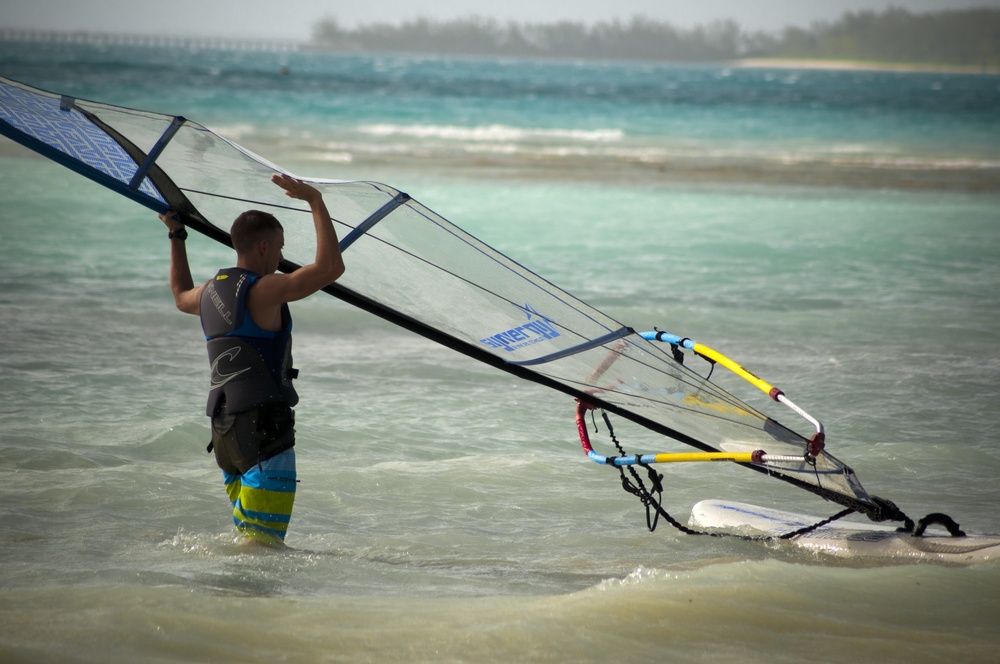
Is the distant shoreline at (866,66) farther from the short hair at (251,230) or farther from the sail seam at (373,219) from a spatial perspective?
the short hair at (251,230)

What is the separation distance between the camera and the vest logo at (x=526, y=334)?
144 inches

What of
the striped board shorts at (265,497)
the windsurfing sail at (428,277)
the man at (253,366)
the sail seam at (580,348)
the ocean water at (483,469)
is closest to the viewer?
the ocean water at (483,469)

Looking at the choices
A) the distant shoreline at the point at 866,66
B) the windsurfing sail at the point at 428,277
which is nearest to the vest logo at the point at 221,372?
the windsurfing sail at the point at 428,277

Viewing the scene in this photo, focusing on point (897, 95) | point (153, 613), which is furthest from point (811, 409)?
point (897, 95)

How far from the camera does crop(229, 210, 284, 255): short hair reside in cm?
322

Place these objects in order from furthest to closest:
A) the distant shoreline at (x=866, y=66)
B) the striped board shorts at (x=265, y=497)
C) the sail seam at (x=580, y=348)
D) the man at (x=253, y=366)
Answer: the distant shoreline at (x=866, y=66) → the sail seam at (x=580, y=348) → the striped board shorts at (x=265, y=497) → the man at (x=253, y=366)

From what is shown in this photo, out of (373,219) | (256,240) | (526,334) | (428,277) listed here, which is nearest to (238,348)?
(256,240)

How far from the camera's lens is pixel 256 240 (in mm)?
3230

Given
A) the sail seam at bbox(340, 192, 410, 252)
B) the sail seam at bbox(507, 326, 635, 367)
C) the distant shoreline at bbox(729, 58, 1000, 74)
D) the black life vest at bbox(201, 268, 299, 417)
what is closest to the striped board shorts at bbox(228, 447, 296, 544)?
the black life vest at bbox(201, 268, 299, 417)

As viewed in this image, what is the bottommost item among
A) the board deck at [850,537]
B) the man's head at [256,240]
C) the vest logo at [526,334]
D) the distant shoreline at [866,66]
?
the board deck at [850,537]

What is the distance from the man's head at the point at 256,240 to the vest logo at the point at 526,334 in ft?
2.81

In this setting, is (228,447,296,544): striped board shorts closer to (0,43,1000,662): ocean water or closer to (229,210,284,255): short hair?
(0,43,1000,662): ocean water

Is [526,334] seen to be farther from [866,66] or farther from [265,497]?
[866,66]

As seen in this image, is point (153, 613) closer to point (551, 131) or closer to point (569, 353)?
point (569, 353)
